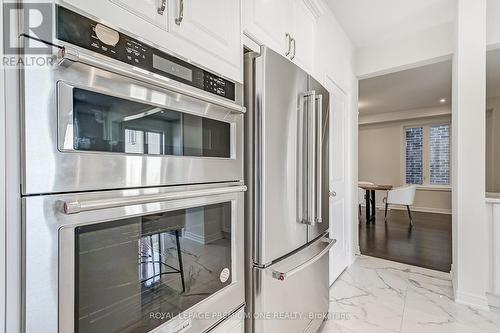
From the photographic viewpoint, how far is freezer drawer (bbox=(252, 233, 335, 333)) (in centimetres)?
113

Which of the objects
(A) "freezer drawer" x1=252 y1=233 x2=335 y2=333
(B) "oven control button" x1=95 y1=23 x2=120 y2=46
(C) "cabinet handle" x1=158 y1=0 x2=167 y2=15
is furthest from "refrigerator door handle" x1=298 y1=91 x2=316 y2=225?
(B) "oven control button" x1=95 y1=23 x2=120 y2=46

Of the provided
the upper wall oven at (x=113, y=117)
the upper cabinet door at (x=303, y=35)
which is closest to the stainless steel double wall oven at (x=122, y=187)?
the upper wall oven at (x=113, y=117)

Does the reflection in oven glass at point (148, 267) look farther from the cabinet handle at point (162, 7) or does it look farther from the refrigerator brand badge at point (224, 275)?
the cabinet handle at point (162, 7)

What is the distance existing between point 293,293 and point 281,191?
552mm

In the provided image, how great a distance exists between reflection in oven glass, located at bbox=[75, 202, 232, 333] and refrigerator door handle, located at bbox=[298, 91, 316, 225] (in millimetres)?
514

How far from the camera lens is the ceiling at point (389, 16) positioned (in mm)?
2254

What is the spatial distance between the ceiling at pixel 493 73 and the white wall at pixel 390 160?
102 centimetres

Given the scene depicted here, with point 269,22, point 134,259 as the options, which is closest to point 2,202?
point 134,259

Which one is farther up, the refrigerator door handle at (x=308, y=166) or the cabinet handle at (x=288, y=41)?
the cabinet handle at (x=288, y=41)

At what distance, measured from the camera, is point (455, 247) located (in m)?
2.22

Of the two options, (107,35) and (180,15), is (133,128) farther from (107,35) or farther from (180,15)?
(180,15)

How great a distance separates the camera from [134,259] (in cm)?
70

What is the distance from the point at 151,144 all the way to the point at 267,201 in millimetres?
597

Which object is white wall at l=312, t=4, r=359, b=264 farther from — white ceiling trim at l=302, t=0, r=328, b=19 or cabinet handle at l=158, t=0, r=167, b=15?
cabinet handle at l=158, t=0, r=167, b=15
